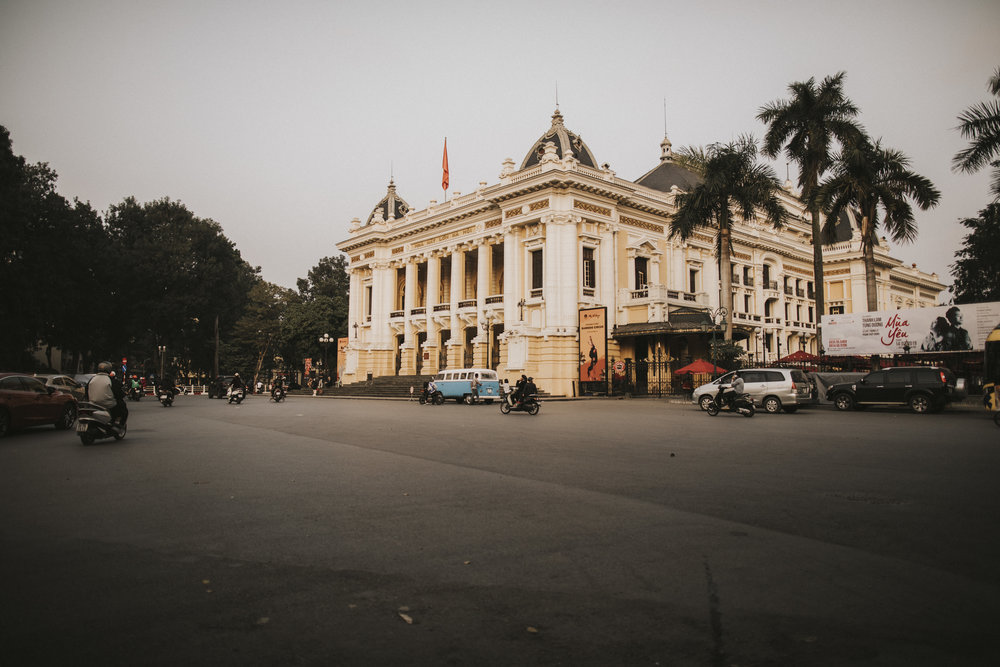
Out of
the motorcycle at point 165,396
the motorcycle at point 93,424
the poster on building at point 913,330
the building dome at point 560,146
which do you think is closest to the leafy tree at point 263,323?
the motorcycle at point 165,396

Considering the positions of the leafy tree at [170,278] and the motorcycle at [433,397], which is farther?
the leafy tree at [170,278]

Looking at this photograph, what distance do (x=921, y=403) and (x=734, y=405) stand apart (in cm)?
693

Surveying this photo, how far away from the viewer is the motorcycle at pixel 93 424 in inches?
487

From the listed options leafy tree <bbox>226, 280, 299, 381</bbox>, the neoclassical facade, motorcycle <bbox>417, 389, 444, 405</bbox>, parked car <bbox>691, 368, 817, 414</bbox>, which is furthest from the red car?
leafy tree <bbox>226, 280, 299, 381</bbox>

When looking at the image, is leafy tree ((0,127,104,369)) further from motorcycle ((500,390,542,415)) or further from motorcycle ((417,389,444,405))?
motorcycle ((500,390,542,415))

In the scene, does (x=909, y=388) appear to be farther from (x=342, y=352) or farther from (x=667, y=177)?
(x=342, y=352)

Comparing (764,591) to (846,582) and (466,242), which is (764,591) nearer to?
(846,582)

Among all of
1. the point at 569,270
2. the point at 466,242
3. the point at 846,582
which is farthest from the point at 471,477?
the point at 466,242

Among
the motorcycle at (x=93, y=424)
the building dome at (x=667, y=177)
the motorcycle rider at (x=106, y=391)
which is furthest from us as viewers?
the building dome at (x=667, y=177)

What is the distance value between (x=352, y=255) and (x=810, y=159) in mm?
38232

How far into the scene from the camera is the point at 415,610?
3574 millimetres

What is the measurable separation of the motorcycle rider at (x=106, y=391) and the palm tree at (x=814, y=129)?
1015 inches

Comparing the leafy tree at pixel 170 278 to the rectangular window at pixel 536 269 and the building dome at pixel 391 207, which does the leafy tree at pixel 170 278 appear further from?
the rectangular window at pixel 536 269

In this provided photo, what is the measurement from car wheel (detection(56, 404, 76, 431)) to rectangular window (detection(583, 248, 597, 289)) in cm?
2814
